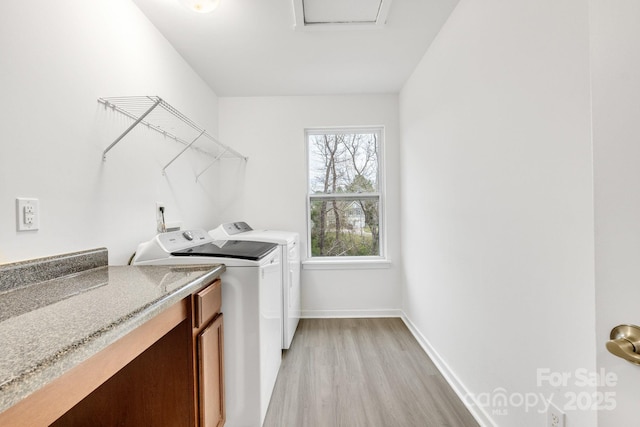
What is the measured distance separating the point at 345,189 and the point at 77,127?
2.36 m

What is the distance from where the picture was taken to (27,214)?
107 centimetres

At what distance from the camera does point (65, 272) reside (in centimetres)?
120

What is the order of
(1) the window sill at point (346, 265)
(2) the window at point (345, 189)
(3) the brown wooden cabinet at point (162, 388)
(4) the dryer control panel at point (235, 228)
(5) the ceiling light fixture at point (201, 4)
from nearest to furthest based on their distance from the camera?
(3) the brown wooden cabinet at point (162, 388) → (5) the ceiling light fixture at point (201, 4) → (4) the dryer control panel at point (235, 228) → (1) the window sill at point (346, 265) → (2) the window at point (345, 189)

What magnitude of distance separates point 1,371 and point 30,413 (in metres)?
0.11

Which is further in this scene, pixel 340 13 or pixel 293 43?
pixel 293 43

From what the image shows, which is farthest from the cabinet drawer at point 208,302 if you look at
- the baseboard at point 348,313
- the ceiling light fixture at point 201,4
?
the baseboard at point 348,313

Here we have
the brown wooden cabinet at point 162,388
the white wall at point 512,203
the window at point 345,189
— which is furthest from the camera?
the window at point 345,189

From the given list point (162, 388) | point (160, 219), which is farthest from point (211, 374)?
point (160, 219)

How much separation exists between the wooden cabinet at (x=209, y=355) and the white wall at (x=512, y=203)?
1.35 metres

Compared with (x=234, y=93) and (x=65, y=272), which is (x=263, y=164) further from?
(x=65, y=272)

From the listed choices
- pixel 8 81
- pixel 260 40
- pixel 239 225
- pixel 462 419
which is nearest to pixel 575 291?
pixel 462 419

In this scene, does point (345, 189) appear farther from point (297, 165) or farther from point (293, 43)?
point (293, 43)

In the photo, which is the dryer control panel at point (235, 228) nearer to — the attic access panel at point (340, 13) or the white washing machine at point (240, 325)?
the white washing machine at point (240, 325)

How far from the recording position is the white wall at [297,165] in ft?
10.1
